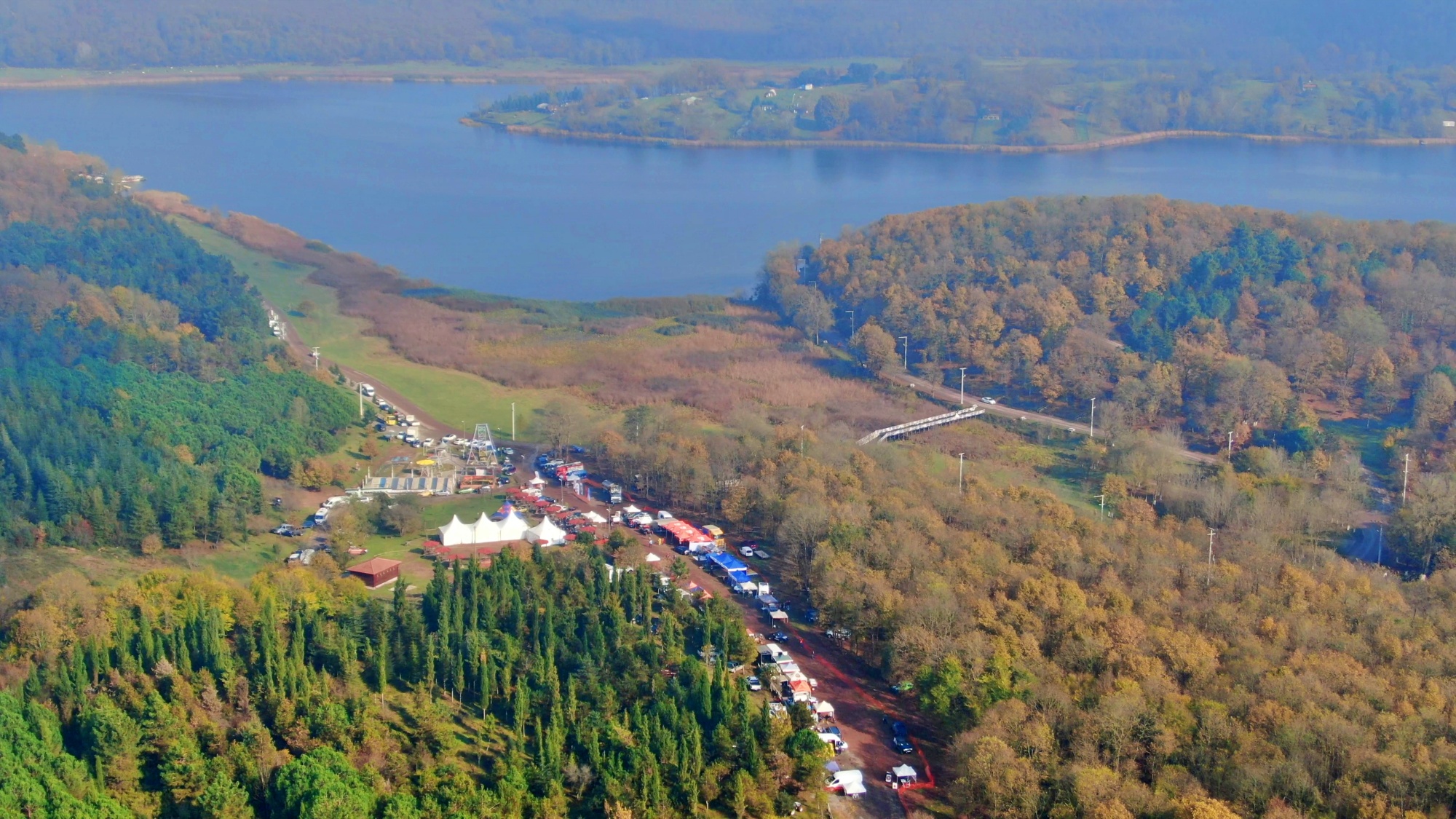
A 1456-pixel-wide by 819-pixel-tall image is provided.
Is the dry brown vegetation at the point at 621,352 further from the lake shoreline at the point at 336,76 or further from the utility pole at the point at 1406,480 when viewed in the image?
the lake shoreline at the point at 336,76

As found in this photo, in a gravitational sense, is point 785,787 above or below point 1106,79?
below

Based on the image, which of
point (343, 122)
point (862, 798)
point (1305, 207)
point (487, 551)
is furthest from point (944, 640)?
point (343, 122)

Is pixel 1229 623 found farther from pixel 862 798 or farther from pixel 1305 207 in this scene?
pixel 1305 207

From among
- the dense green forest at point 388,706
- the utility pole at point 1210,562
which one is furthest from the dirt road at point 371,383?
the utility pole at point 1210,562

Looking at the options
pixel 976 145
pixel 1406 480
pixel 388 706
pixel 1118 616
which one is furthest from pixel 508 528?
pixel 976 145

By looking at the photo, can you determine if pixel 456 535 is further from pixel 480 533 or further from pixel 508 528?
pixel 508 528

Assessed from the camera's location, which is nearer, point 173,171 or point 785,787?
point 785,787
